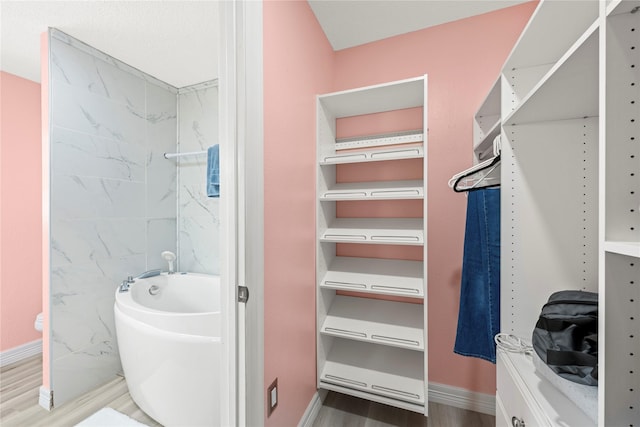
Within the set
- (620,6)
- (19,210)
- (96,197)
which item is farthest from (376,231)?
(19,210)

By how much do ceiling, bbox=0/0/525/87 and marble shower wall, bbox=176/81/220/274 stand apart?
514 mm

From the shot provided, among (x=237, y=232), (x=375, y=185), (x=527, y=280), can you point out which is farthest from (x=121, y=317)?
(x=527, y=280)

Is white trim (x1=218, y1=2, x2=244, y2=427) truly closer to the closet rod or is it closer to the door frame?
the door frame

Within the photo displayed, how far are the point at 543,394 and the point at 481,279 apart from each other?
1.76 ft

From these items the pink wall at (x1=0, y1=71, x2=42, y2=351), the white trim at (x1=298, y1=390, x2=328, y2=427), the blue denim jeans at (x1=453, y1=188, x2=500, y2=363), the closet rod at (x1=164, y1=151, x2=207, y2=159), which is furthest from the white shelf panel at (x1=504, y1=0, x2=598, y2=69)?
the pink wall at (x1=0, y1=71, x2=42, y2=351)

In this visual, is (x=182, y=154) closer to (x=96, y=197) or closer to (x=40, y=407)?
(x=96, y=197)

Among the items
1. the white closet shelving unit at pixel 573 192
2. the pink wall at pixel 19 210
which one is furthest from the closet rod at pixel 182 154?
the white closet shelving unit at pixel 573 192

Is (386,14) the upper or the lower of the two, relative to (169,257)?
upper

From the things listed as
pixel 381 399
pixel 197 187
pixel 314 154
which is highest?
pixel 314 154

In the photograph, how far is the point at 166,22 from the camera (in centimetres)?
167

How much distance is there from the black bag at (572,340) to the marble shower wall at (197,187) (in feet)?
7.62

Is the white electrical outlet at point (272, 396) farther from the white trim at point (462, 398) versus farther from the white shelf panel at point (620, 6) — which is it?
the white shelf panel at point (620, 6)

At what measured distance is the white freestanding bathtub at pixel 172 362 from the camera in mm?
1396

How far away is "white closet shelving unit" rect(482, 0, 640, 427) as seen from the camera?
1.69ft
